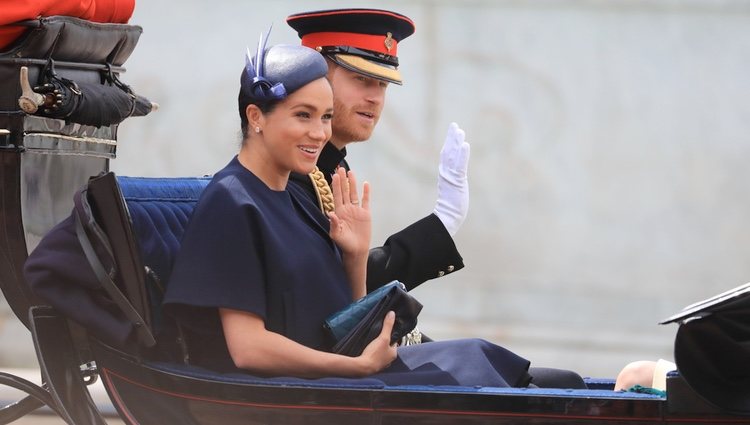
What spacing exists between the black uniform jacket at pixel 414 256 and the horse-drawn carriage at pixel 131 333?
0.40 metres

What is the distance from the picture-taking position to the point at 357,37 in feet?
9.09

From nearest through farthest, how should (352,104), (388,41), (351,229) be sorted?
(351,229), (352,104), (388,41)

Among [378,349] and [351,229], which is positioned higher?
[351,229]

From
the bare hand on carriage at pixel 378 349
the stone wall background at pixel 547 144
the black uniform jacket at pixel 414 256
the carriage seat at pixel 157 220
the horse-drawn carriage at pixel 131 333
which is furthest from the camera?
the stone wall background at pixel 547 144

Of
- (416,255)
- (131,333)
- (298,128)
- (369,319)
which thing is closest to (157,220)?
(131,333)

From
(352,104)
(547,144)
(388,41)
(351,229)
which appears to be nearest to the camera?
(351,229)

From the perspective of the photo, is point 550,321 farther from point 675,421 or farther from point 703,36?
point 675,421

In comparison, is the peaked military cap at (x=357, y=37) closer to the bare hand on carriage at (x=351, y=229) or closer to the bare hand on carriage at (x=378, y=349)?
the bare hand on carriage at (x=351, y=229)

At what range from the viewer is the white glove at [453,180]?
2861 mm

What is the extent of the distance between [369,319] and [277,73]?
17.8 inches

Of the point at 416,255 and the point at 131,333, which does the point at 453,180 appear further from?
the point at 131,333

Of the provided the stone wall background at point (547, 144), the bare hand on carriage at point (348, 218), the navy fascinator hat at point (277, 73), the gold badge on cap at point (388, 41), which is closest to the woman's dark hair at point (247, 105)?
the navy fascinator hat at point (277, 73)

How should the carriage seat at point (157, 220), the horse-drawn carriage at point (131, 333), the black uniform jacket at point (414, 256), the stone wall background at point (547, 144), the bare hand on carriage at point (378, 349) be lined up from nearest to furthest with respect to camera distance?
1. the horse-drawn carriage at point (131, 333)
2. the bare hand on carriage at point (378, 349)
3. the carriage seat at point (157, 220)
4. the black uniform jacket at point (414, 256)
5. the stone wall background at point (547, 144)

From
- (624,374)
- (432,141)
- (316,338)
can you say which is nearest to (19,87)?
(316,338)
